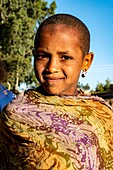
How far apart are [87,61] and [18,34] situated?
25220mm

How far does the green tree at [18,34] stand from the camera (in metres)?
26.7

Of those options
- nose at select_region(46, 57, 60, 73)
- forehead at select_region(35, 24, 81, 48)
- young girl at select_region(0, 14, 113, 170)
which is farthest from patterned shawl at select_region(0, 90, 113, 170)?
forehead at select_region(35, 24, 81, 48)

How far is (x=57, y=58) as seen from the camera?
178 cm

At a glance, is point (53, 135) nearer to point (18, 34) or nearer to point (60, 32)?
point (60, 32)

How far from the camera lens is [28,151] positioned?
1.70 m

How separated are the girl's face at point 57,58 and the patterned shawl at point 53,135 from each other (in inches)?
2.3

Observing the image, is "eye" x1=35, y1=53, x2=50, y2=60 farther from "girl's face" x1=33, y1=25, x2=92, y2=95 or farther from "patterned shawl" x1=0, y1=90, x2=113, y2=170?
"patterned shawl" x1=0, y1=90, x2=113, y2=170

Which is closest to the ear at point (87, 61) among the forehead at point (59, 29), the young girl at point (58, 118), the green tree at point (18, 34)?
the young girl at point (58, 118)

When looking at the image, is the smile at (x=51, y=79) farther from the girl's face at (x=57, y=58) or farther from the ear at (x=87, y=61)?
the ear at (x=87, y=61)

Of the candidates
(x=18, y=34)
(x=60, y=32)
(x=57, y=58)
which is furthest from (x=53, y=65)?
(x=18, y=34)

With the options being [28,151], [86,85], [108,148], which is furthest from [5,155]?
[86,85]

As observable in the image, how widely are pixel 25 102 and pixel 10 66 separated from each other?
25123 millimetres

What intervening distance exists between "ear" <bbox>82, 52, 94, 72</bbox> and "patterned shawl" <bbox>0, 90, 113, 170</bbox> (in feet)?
0.46

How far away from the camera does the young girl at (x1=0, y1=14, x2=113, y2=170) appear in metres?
1.70
